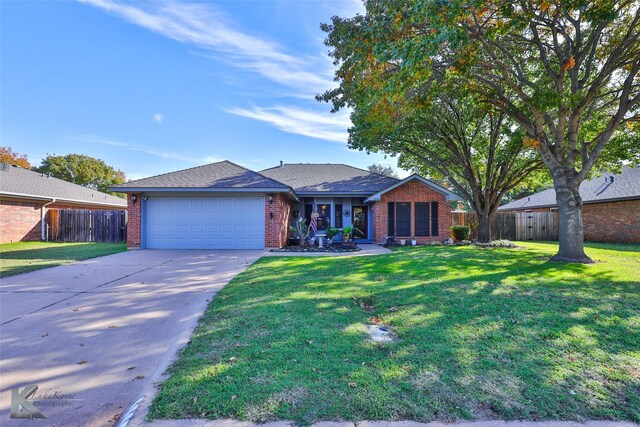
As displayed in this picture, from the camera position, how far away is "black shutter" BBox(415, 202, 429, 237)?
14.8 m

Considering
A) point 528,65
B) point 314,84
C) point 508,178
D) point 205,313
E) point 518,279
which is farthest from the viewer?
point 508,178

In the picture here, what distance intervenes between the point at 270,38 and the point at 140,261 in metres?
8.99

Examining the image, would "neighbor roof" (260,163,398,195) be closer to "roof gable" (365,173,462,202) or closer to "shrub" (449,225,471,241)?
"roof gable" (365,173,462,202)

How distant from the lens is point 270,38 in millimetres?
9930

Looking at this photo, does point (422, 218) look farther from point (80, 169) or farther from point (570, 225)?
point (80, 169)

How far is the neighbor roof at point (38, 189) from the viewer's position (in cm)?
1412

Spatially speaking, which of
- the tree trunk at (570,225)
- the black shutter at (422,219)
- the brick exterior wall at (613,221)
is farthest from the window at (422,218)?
the brick exterior wall at (613,221)

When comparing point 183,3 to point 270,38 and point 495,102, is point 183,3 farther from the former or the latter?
point 495,102

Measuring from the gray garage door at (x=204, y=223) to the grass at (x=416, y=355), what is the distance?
23.4 feet

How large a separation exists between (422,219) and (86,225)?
62.8 ft

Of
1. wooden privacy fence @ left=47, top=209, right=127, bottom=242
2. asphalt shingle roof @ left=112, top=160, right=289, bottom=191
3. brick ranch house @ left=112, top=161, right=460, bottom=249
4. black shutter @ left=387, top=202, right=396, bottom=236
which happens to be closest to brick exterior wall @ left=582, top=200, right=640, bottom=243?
brick ranch house @ left=112, top=161, right=460, bottom=249

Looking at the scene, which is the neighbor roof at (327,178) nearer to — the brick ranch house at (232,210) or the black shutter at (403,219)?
the brick ranch house at (232,210)

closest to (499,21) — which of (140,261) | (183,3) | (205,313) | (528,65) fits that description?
(528,65)

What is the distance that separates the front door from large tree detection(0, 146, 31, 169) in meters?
34.8
